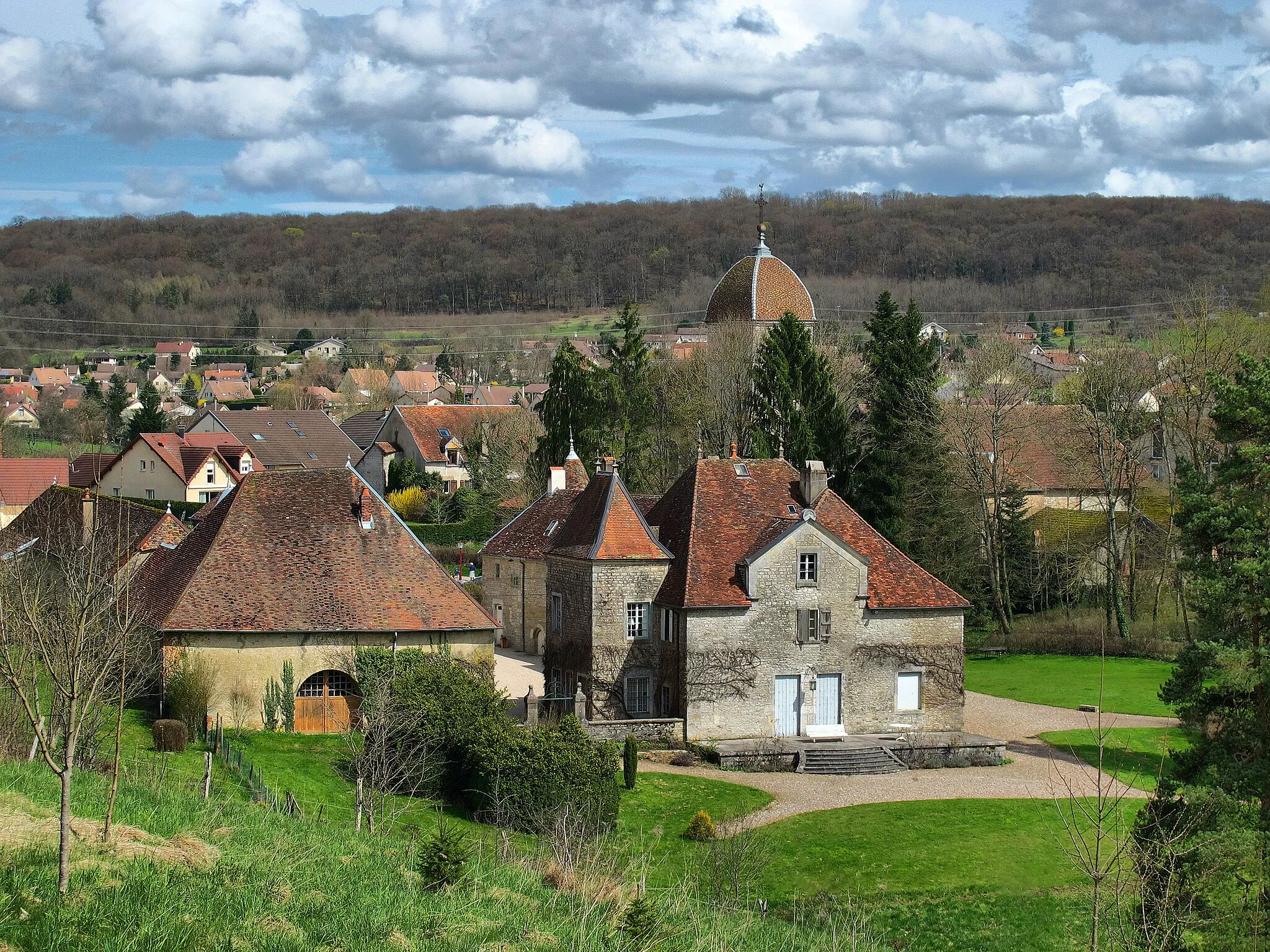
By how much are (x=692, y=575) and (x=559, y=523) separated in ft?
40.7

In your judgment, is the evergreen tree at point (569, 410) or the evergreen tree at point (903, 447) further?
the evergreen tree at point (569, 410)

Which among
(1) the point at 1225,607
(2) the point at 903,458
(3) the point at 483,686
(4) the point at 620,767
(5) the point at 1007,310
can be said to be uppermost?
(5) the point at 1007,310

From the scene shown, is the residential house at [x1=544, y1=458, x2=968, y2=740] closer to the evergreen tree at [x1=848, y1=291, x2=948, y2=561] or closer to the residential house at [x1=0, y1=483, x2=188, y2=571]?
the residential house at [x1=0, y1=483, x2=188, y2=571]

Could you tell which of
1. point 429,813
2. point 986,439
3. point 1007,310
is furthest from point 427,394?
point 429,813

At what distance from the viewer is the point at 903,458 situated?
5722 cm

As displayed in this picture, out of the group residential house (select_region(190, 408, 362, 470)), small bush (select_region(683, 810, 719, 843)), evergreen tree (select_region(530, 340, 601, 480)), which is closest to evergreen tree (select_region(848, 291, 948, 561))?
evergreen tree (select_region(530, 340, 601, 480))

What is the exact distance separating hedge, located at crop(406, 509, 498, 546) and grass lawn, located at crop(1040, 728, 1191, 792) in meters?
36.7

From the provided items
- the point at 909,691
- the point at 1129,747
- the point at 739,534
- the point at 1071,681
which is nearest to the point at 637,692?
the point at 739,534

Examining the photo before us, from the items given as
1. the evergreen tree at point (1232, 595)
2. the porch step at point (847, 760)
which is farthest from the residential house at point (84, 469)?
the evergreen tree at point (1232, 595)

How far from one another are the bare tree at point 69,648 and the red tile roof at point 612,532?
1205 centimetres

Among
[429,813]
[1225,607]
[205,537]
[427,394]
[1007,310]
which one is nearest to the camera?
[1225,607]

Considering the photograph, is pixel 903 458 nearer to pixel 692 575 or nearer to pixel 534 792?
pixel 692 575

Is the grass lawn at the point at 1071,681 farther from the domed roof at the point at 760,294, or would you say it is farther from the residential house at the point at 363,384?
the residential house at the point at 363,384

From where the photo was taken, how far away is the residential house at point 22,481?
6600 cm
